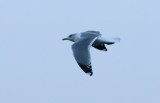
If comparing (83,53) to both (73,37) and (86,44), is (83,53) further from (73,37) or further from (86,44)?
(73,37)

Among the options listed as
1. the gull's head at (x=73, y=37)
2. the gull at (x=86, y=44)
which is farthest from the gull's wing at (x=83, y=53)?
the gull's head at (x=73, y=37)

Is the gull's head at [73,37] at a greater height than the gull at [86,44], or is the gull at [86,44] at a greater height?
the gull's head at [73,37]

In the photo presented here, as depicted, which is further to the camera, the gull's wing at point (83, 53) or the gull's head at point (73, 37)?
the gull's head at point (73, 37)

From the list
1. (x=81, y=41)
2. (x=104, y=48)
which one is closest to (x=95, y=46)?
(x=104, y=48)

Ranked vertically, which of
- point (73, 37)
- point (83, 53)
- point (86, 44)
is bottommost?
point (83, 53)

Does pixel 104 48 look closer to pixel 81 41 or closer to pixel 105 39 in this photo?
pixel 105 39

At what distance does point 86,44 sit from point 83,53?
1.18ft

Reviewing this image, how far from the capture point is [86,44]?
30.9 ft

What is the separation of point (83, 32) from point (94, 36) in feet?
1.33

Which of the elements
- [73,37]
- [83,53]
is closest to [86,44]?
[83,53]

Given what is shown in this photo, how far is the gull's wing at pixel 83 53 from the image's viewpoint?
8.76 meters

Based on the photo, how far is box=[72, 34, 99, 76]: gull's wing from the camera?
8758 millimetres

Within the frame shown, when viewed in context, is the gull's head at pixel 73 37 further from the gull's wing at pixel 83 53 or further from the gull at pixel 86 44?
the gull's wing at pixel 83 53

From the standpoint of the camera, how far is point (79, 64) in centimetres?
888
